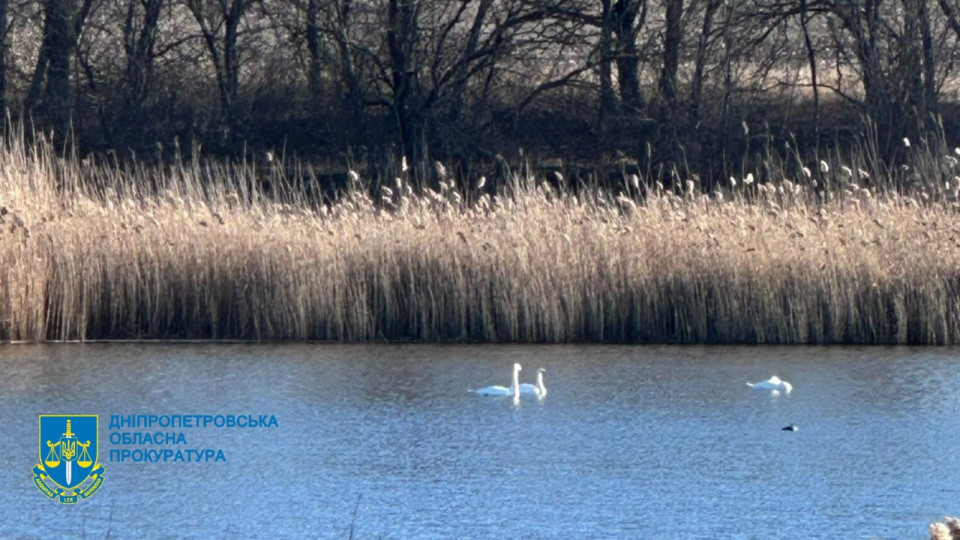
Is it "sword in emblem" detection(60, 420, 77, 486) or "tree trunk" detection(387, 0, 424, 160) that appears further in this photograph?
"tree trunk" detection(387, 0, 424, 160)

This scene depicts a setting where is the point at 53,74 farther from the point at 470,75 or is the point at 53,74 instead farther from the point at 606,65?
the point at 606,65

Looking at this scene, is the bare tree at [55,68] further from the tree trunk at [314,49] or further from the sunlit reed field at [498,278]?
the sunlit reed field at [498,278]

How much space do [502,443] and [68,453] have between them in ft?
6.82

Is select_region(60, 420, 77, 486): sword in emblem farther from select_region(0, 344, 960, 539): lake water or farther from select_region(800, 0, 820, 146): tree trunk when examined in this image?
select_region(800, 0, 820, 146): tree trunk

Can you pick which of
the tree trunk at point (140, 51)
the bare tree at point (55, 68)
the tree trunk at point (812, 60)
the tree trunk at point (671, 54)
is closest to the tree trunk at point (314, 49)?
the tree trunk at point (140, 51)

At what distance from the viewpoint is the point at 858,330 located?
10398mm

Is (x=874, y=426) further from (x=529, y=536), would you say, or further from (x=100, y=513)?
(x=100, y=513)

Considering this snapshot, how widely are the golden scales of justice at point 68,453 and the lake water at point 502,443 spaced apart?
5.5 inches

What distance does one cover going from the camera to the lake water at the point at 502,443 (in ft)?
19.2

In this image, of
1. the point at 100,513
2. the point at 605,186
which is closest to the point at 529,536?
the point at 100,513

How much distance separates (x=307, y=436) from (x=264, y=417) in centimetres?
53

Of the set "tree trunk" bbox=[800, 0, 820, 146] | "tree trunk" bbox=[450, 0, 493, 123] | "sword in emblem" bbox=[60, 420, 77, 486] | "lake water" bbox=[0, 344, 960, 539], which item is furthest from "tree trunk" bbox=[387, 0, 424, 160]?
"sword in emblem" bbox=[60, 420, 77, 486]

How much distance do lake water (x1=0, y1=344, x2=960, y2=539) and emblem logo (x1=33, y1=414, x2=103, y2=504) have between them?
7 cm

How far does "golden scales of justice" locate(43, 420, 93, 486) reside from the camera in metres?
6.59
